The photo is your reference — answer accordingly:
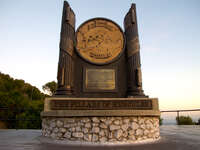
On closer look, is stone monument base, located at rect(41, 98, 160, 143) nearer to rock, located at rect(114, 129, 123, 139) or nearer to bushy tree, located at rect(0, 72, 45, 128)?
rock, located at rect(114, 129, 123, 139)

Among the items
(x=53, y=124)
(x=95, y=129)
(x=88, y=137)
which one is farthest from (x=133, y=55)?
(x=53, y=124)

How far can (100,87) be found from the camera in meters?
6.66

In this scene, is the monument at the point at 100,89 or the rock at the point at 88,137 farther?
the monument at the point at 100,89

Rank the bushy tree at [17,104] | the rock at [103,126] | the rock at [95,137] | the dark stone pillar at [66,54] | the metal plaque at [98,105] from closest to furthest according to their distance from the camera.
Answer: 1. the rock at [95,137]
2. the rock at [103,126]
3. the metal plaque at [98,105]
4. the dark stone pillar at [66,54]
5. the bushy tree at [17,104]

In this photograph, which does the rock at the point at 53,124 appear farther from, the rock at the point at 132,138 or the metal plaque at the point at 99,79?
the rock at the point at 132,138

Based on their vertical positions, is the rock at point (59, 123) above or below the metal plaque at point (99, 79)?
below

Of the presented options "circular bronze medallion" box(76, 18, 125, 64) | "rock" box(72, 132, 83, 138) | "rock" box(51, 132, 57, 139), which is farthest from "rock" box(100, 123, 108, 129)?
"circular bronze medallion" box(76, 18, 125, 64)

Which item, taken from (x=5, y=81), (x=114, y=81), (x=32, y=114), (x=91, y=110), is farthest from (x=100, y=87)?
(x=5, y=81)

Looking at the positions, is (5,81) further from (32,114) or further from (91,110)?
(91,110)

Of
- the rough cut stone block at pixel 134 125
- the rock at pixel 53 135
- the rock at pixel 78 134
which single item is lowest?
the rock at pixel 53 135

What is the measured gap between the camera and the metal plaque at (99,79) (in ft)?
21.9

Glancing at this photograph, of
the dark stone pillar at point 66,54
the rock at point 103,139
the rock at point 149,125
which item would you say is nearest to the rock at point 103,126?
the rock at point 103,139

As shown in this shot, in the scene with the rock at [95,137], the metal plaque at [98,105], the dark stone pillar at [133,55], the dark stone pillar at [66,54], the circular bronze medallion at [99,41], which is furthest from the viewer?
the circular bronze medallion at [99,41]

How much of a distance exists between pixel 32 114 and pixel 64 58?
63.2 ft
